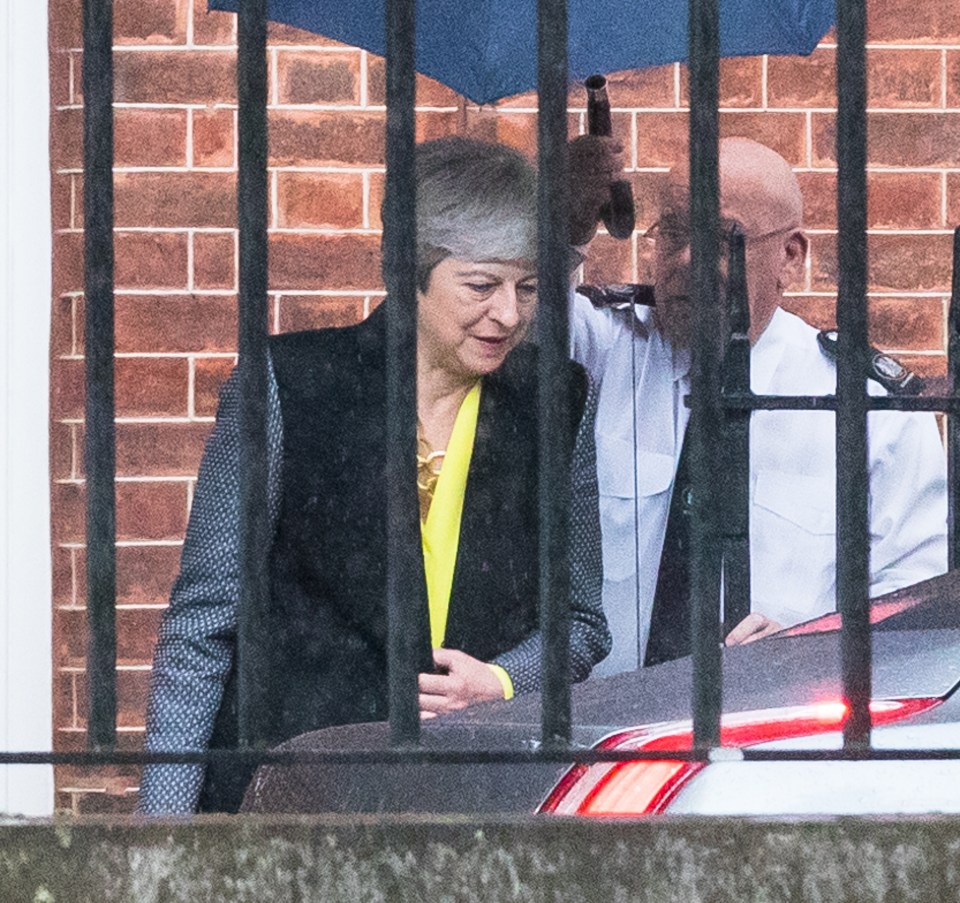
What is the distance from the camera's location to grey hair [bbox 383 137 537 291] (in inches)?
112

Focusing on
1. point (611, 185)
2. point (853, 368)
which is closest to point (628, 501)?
point (611, 185)

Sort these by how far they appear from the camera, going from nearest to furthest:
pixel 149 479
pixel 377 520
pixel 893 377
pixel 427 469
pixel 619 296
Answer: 1. pixel 377 520
2. pixel 427 469
3. pixel 893 377
4. pixel 619 296
5. pixel 149 479

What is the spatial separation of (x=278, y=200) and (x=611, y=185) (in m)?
0.89

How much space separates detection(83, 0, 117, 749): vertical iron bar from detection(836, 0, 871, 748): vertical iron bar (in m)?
0.56

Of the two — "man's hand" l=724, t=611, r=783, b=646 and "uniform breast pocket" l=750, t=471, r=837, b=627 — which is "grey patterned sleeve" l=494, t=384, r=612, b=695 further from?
"uniform breast pocket" l=750, t=471, r=837, b=627

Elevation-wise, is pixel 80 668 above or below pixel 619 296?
below

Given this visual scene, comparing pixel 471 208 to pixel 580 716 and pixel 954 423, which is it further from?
pixel 580 716

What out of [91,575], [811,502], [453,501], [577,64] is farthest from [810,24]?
[91,575]

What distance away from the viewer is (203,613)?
2.70 meters

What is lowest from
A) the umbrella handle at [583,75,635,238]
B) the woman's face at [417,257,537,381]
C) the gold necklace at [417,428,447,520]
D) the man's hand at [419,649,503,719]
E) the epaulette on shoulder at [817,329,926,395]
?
the man's hand at [419,649,503,719]

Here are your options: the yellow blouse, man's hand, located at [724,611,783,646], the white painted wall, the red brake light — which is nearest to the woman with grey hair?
the yellow blouse

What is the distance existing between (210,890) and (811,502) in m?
1.87

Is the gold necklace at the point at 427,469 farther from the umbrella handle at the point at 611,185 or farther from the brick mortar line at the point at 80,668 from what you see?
the brick mortar line at the point at 80,668

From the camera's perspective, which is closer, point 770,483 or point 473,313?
point 473,313
